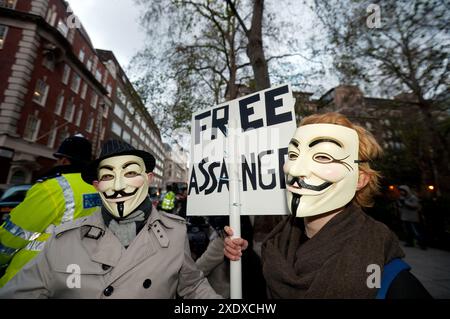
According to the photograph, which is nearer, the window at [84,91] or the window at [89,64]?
the window at [84,91]

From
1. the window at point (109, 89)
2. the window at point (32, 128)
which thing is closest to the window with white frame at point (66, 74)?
the window at point (32, 128)

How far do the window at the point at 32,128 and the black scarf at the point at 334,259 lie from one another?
20553mm

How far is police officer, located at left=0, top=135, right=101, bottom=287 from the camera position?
1.69 m

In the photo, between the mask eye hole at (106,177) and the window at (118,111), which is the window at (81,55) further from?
the mask eye hole at (106,177)

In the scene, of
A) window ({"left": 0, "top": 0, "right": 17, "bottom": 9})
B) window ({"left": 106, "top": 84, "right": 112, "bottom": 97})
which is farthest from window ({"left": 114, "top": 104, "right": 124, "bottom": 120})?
window ({"left": 0, "top": 0, "right": 17, "bottom": 9})

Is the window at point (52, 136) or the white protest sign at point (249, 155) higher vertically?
the window at point (52, 136)

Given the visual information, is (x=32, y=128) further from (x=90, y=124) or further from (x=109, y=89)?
→ (x=109, y=89)

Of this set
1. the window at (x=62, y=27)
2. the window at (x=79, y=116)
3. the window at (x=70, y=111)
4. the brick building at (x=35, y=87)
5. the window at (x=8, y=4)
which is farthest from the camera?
the window at (x=79, y=116)

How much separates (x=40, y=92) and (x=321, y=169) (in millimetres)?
22161

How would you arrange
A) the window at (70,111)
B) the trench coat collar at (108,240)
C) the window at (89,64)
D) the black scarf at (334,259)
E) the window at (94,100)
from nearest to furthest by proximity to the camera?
the black scarf at (334,259) → the trench coat collar at (108,240) → the window at (70,111) → the window at (89,64) → the window at (94,100)

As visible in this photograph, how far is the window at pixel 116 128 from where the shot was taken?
109 feet

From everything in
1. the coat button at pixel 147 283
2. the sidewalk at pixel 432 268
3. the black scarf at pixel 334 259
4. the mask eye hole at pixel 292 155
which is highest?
the mask eye hole at pixel 292 155

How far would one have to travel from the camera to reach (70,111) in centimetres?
2089


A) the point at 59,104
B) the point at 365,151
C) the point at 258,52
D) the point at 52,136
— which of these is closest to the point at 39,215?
the point at 365,151
